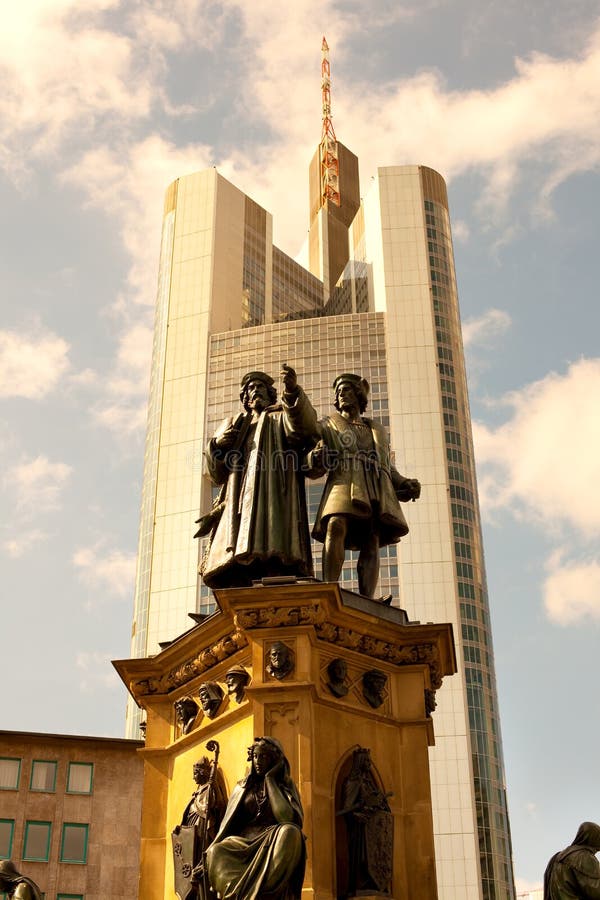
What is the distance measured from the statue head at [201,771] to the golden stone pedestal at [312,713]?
157 mm

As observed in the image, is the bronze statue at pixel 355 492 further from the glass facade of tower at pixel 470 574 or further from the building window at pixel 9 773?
the glass facade of tower at pixel 470 574

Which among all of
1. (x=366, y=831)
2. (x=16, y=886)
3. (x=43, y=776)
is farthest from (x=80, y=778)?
(x=366, y=831)

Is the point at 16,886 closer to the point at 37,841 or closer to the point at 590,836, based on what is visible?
the point at 590,836

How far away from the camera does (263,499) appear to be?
13.0 m

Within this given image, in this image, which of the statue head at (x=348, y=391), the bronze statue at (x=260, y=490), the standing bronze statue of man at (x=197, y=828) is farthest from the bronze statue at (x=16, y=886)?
the statue head at (x=348, y=391)

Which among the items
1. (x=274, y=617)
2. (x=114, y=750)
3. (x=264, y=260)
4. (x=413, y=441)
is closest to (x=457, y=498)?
(x=413, y=441)

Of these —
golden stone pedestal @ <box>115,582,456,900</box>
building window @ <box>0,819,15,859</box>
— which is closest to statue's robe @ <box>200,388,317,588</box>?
golden stone pedestal @ <box>115,582,456,900</box>

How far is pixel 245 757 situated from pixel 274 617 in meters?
1.36

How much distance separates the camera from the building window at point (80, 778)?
55438 mm

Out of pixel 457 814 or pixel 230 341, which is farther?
pixel 230 341

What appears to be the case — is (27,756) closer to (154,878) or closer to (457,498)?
(154,878)

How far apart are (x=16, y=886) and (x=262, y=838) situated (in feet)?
13.3

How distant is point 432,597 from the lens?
104562 mm

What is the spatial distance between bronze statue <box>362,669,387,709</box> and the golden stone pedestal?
2.4 inches
